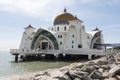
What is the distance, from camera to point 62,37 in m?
53.8

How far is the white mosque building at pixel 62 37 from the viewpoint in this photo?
5053 cm

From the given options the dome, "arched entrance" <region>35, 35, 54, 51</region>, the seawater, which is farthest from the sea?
→ the dome

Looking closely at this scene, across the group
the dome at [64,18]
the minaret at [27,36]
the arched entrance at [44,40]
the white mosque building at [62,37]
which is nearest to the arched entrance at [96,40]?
the white mosque building at [62,37]

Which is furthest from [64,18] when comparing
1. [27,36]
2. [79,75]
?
[79,75]

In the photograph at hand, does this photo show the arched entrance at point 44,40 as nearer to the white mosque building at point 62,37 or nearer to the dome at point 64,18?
the white mosque building at point 62,37

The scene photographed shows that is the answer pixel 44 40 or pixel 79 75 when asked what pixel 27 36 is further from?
pixel 79 75

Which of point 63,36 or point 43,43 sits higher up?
point 63,36

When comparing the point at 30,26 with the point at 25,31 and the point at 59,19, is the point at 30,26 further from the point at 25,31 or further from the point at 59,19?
the point at 59,19

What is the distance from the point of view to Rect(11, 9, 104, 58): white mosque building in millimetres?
50531

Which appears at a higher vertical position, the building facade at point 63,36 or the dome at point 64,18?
the dome at point 64,18

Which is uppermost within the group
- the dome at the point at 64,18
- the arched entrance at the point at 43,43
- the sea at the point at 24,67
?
the dome at the point at 64,18

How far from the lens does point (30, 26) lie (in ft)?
195

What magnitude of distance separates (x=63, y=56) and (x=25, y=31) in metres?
16.1

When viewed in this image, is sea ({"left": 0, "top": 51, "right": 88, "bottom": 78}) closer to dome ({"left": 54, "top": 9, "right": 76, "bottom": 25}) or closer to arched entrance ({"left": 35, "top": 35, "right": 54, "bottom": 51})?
arched entrance ({"left": 35, "top": 35, "right": 54, "bottom": 51})
